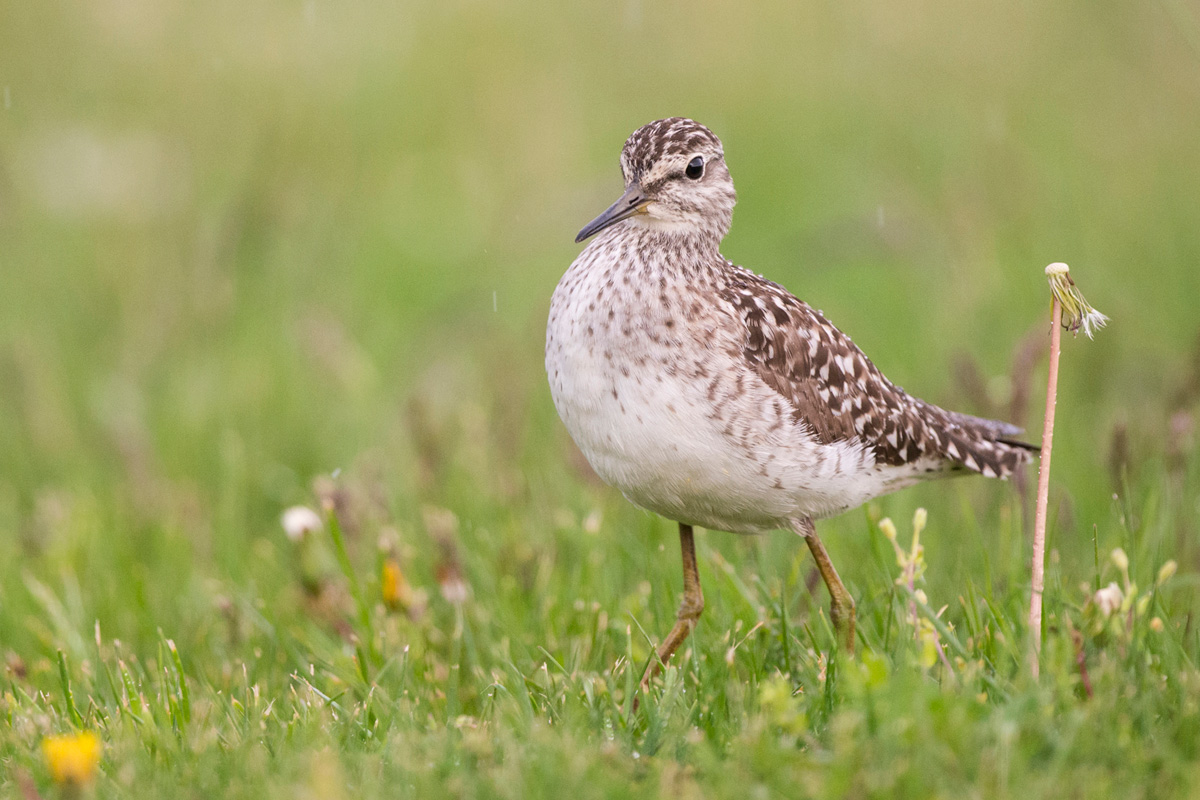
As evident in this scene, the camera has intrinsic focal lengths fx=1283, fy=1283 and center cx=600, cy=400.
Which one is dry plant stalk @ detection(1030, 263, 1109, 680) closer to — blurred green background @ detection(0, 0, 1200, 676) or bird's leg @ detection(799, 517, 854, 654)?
bird's leg @ detection(799, 517, 854, 654)

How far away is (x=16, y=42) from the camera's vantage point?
1362 cm

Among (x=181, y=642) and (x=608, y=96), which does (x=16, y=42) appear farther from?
(x=181, y=642)

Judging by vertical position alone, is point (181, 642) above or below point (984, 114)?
below

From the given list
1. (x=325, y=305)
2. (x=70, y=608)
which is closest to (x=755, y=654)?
(x=70, y=608)

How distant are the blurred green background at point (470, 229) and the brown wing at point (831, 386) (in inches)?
24.4

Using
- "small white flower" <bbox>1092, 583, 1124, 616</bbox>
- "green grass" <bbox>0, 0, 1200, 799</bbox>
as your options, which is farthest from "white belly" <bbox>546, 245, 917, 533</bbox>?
"small white flower" <bbox>1092, 583, 1124, 616</bbox>

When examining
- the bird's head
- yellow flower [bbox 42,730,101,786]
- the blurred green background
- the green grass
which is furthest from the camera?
the blurred green background

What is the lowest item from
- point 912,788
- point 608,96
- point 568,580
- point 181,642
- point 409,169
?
point 181,642

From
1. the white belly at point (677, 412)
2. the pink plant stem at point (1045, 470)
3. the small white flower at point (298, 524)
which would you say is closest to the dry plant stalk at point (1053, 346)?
the pink plant stem at point (1045, 470)

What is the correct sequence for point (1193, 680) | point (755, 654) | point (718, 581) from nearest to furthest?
point (1193, 680)
point (755, 654)
point (718, 581)

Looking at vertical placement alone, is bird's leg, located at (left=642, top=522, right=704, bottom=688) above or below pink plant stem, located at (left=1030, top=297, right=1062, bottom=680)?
below

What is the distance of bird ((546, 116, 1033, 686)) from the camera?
455 cm

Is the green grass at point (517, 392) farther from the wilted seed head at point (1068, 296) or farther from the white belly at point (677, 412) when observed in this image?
the wilted seed head at point (1068, 296)

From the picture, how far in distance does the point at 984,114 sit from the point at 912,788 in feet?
33.8
